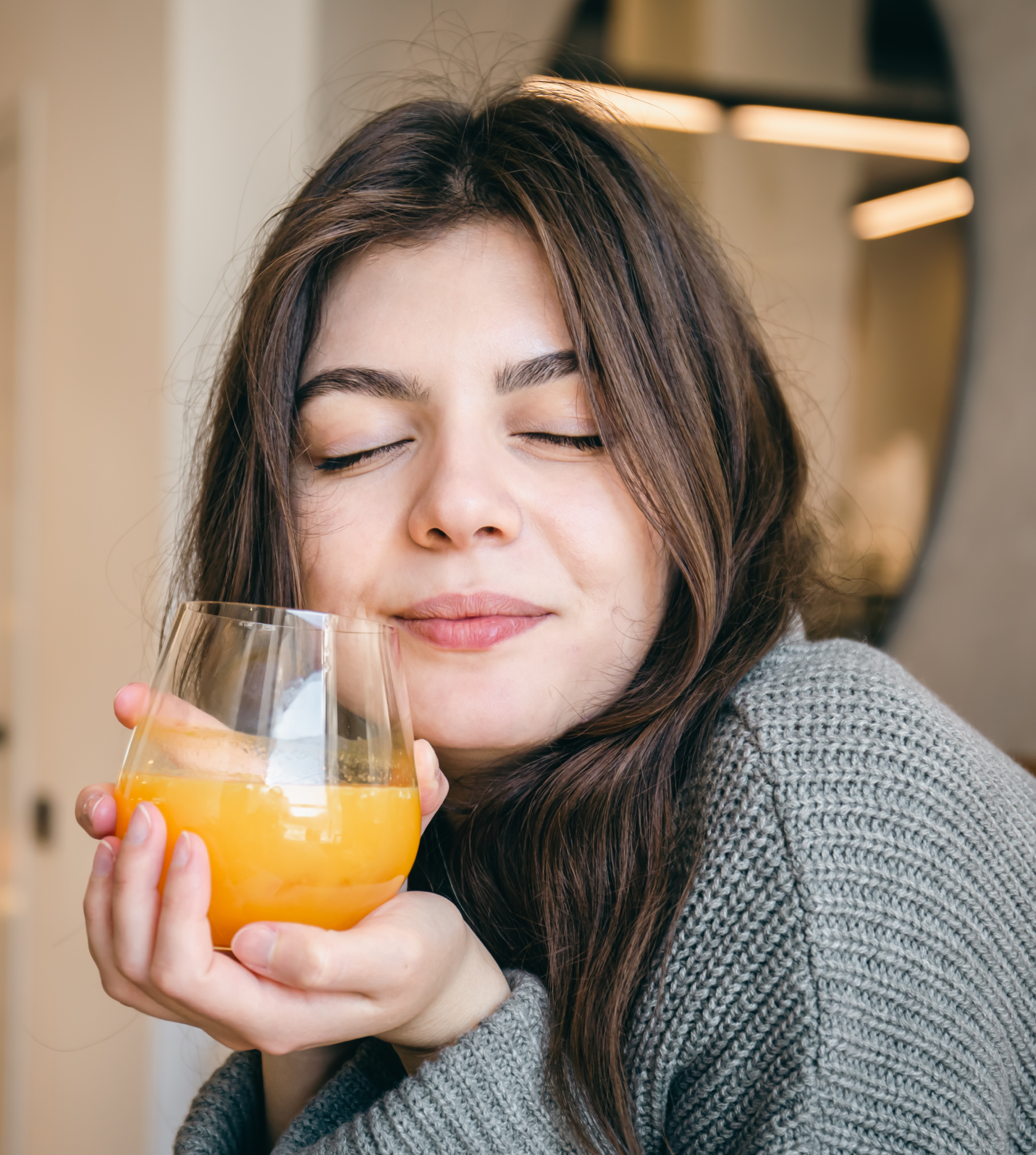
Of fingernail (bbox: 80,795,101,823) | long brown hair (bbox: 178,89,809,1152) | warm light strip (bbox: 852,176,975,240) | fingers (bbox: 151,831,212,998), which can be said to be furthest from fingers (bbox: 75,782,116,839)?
warm light strip (bbox: 852,176,975,240)

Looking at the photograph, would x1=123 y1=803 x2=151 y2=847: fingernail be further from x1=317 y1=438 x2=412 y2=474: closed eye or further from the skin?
x1=317 y1=438 x2=412 y2=474: closed eye

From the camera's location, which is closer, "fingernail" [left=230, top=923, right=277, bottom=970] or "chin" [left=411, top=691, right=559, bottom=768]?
"fingernail" [left=230, top=923, right=277, bottom=970]

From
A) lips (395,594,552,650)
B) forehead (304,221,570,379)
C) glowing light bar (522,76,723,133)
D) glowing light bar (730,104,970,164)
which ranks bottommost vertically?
lips (395,594,552,650)

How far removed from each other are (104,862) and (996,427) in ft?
5.31

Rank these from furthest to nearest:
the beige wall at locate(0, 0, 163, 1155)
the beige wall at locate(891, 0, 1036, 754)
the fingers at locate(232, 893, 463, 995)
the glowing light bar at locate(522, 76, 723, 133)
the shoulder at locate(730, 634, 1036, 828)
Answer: the glowing light bar at locate(522, 76, 723, 133) → the beige wall at locate(0, 0, 163, 1155) → the beige wall at locate(891, 0, 1036, 754) → the shoulder at locate(730, 634, 1036, 828) → the fingers at locate(232, 893, 463, 995)

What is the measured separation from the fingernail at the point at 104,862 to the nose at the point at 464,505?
38 cm

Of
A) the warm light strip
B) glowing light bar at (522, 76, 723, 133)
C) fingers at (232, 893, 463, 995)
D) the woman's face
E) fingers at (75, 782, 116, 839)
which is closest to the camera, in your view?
fingers at (232, 893, 463, 995)

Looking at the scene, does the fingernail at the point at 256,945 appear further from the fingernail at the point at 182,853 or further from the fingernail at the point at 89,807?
the fingernail at the point at 89,807

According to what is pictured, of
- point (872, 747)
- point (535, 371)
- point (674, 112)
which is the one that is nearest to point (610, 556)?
point (535, 371)

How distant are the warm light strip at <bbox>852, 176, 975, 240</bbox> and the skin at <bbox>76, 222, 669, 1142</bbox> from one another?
1132 millimetres

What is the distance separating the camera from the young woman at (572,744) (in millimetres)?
767

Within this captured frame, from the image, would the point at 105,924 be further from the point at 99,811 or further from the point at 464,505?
the point at 464,505

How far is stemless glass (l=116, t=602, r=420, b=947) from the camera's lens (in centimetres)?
61

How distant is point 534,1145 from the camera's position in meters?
0.80
